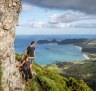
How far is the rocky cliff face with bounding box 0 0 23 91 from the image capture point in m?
19.5

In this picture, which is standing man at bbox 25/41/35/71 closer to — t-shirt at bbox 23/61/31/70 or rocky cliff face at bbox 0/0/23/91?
t-shirt at bbox 23/61/31/70

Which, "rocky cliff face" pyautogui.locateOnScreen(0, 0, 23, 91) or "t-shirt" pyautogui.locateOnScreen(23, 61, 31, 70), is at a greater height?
"rocky cliff face" pyautogui.locateOnScreen(0, 0, 23, 91)

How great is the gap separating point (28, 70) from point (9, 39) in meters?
5.11

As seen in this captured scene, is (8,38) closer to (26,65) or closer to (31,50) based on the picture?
(31,50)

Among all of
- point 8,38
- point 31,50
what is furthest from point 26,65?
point 8,38

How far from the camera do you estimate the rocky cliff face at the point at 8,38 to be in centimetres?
1947

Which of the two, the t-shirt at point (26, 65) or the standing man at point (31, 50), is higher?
the standing man at point (31, 50)

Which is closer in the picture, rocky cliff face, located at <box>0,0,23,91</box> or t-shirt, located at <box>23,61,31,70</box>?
rocky cliff face, located at <box>0,0,23,91</box>

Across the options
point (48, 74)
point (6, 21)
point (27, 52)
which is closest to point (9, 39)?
point (6, 21)

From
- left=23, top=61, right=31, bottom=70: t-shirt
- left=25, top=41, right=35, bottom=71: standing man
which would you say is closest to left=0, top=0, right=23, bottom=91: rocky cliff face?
left=23, top=61, right=31, bottom=70: t-shirt

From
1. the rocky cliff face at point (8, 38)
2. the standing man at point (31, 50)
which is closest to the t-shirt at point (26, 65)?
the standing man at point (31, 50)

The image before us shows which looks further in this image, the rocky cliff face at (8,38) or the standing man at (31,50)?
the standing man at (31,50)

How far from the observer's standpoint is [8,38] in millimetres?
20609

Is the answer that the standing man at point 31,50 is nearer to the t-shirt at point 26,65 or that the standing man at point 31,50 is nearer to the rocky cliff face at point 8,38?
the t-shirt at point 26,65
